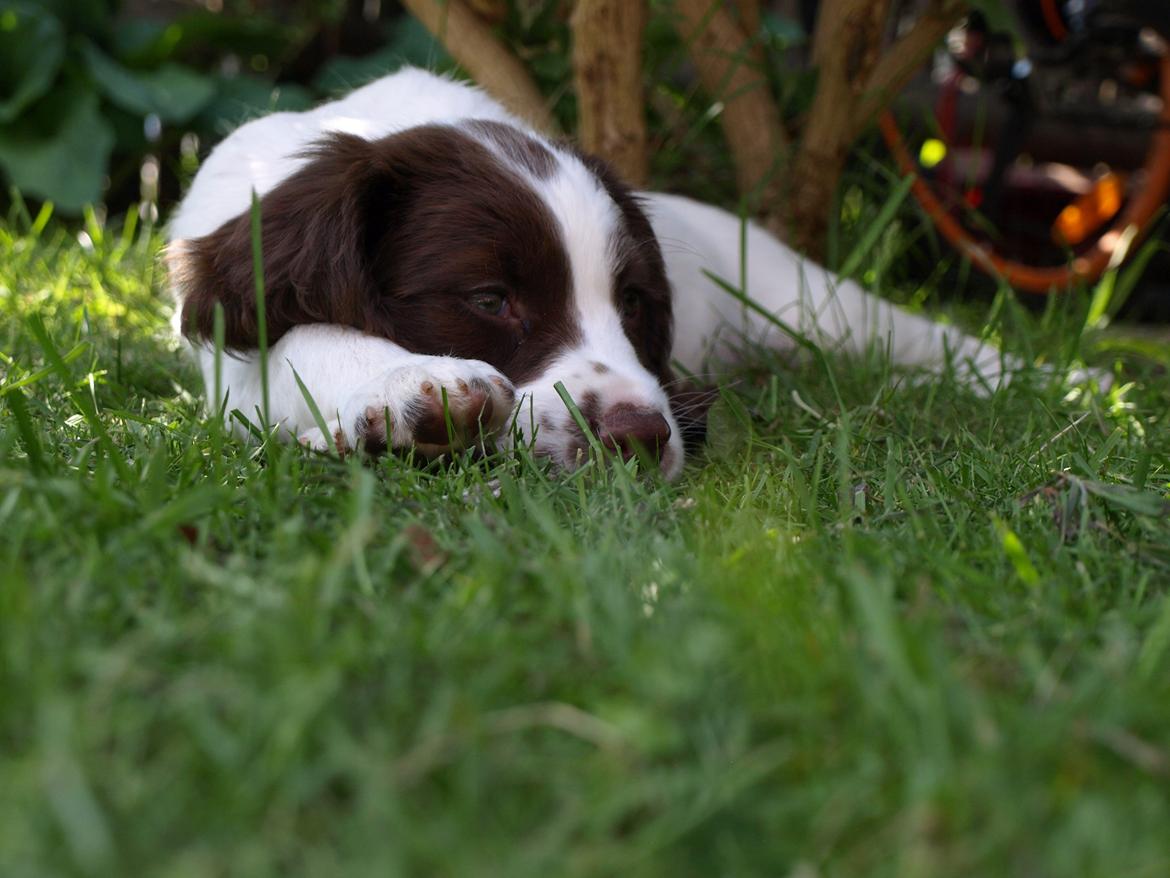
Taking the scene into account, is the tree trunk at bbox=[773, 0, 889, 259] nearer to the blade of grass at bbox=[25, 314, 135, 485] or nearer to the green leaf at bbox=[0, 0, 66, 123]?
the blade of grass at bbox=[25, 314, 135, 485]

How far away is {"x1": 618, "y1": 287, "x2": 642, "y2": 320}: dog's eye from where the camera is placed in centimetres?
237

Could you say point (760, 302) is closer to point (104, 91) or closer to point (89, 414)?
point (89, 414)

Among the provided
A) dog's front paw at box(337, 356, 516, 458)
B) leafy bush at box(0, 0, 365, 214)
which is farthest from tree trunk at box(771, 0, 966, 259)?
dog's front paw at box(337, 356, 516, 458)

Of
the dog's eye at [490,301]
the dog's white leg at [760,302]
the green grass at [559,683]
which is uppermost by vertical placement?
the green grass at [559,683]

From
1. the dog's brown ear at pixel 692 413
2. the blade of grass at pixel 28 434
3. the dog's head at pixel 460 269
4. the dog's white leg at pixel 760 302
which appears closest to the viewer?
the blade of grass at pixel 28 434

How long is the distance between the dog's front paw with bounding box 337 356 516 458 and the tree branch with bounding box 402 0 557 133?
1.77 metres

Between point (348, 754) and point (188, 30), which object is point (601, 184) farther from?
point (188, 30)

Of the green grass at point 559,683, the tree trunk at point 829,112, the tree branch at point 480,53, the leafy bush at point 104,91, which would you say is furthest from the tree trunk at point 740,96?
the green grass at point 559,683

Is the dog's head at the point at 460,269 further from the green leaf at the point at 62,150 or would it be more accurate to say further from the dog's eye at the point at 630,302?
the green leaf at the point at 62,150

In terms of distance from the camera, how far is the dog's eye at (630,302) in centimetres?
237

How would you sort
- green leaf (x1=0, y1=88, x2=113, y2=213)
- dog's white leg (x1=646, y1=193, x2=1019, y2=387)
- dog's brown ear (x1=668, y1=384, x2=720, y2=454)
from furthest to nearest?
green leaf (x1=0, y1=88, x2=113, y2=213) < dog's white leg (x1=646, y1=193, x2=1019, y2=387) < dog's brown ear (x1=668, y1=384, x2=720, y2=454)

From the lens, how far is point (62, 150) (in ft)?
15.6

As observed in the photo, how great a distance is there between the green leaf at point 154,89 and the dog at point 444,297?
104 inches

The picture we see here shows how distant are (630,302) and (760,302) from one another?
0.96m
